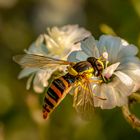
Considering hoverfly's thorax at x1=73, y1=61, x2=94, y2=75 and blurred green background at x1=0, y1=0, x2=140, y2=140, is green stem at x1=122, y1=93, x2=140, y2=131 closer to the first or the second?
hoverfly's thorax at x1=73, y1=61, x2=94, y2=75

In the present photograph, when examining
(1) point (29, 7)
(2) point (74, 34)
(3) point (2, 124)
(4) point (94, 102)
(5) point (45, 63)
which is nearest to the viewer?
(4) point (94, 102)

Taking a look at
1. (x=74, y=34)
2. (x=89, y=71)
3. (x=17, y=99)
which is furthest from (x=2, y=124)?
(x=89, y=71)

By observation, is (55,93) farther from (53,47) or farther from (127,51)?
(53,47)

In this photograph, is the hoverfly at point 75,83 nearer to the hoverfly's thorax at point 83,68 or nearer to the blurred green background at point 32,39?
the hoverfly's thorax at point 83,68

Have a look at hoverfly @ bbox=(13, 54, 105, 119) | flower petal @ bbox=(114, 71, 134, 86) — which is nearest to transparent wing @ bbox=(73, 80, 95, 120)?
hoverfly @ bbox=(13, 54, 105, 119)

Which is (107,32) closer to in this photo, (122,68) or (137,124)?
(122,68)

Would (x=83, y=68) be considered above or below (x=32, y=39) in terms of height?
below

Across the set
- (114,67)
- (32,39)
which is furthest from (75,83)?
(32,39)

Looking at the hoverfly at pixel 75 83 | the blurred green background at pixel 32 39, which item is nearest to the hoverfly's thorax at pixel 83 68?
the hoverfly at pixel 75 83
